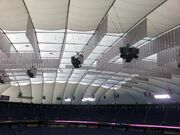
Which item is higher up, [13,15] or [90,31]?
[13,15]

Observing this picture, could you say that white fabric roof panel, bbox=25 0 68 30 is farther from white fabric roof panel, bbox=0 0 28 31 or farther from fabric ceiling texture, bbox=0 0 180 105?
white fabric roof panel, bbox=0 0 28 31

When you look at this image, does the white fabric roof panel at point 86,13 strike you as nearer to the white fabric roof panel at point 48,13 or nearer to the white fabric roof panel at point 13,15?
the white fabric roof panel at point 48,13

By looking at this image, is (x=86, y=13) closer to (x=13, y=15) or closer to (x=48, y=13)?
(x=48, y=13)


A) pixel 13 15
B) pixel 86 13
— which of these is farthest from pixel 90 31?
pixel 13 15

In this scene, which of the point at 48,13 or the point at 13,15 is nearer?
the point at 48,13

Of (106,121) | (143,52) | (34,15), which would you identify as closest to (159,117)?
(106,121)

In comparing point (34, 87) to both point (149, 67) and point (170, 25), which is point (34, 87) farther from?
point (170, 25)

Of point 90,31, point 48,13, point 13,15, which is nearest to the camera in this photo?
point 48,13

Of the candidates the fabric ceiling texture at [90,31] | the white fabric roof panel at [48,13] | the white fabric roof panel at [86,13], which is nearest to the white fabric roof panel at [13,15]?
the fabric ceiling texture at [90,31]

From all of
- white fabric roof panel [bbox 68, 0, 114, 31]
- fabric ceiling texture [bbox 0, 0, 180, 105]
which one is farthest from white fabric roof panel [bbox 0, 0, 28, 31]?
white fabric roof panel [bbox 68, 0, 114, 31]

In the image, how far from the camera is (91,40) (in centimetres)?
1269

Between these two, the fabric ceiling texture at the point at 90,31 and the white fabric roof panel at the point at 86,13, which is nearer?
the white fabric roof panel at the point at 86,13

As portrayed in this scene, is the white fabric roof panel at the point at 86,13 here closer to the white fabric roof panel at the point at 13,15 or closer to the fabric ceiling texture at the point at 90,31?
the fabric ceiling texture at the point at 90,31

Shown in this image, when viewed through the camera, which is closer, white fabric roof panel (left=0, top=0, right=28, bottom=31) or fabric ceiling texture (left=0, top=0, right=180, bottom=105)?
white fabric roof panel (left=0, top=0, right=28, bottom=31)
